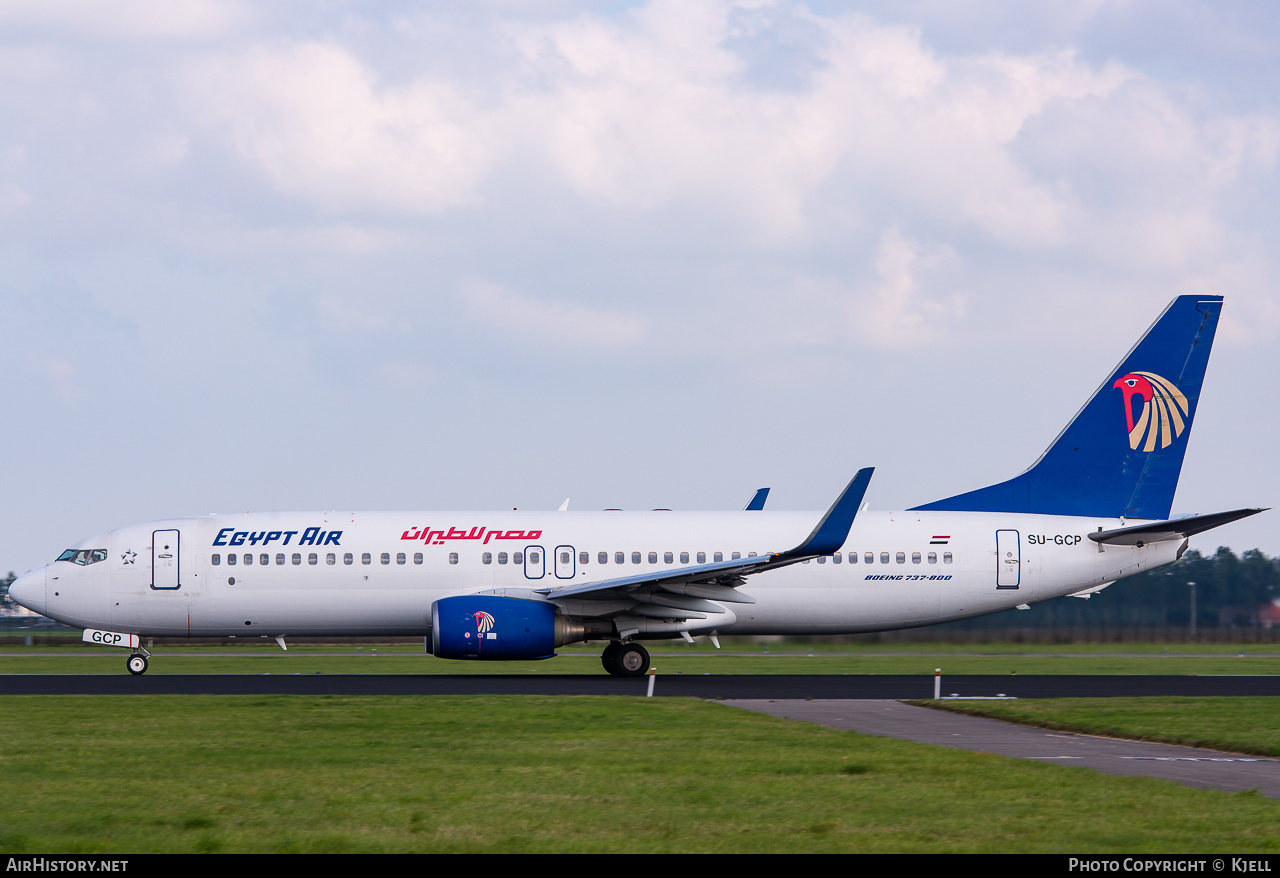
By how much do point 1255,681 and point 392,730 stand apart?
19.5 m

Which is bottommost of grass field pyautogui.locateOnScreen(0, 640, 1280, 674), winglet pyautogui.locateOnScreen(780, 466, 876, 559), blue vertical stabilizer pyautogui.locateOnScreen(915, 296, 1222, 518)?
grass field pyautogui.locateOnScreen(0, 640, 1280, 674)

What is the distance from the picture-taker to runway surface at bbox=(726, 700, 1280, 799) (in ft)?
42.2

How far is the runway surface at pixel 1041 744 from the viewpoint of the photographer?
12.9m

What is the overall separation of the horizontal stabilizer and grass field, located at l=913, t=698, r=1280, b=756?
21.8 ft

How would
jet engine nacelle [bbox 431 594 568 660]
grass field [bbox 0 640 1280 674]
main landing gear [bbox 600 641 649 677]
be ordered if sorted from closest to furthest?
jet engine nacelle [bbox 431 594 568 660]
main landing gear [bbox 600 641 649 677]
grass field [bbox 0 640 1280 674]

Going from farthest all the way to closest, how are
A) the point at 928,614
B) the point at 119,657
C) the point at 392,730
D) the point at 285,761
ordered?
the point at 119,657 < the point at 928,614 < the point at 392,730 < the point at 285,761

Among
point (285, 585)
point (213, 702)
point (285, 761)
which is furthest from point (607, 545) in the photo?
point (285, 761)

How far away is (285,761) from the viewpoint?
1349 centimetres

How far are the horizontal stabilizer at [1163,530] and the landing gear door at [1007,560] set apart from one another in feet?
5.81

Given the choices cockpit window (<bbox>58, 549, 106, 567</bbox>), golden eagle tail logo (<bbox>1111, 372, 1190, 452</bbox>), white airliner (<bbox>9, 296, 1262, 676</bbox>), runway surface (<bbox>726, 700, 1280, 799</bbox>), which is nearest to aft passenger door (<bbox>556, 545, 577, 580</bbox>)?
white airliner (<bbox>9, 296, 1262, 676</bbox>)

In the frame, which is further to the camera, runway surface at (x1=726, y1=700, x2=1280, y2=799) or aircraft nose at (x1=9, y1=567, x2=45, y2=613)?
aircraft nose at (x1=9, y1=567, x2=45, y2=613)

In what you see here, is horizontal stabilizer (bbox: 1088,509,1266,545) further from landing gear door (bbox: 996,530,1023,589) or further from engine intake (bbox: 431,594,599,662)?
engine intake (bbox: 431,594,599,662)

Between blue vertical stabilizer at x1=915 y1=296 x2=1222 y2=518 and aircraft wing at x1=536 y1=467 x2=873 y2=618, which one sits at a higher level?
blue vertical stabilizer at x1=915 y1=296 x2=1222 y2=518
